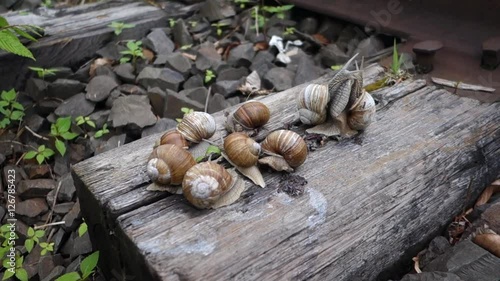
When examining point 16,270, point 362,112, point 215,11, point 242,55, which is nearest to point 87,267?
point 16,270

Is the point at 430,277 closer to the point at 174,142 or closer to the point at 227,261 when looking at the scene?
the point at 227,261

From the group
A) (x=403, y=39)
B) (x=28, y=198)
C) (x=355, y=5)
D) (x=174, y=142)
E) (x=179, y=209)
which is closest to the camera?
(x=179, y=209)

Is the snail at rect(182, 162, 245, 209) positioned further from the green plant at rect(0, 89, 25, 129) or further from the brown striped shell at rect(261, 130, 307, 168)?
the green plant at rect(0, 89, 25, 129)

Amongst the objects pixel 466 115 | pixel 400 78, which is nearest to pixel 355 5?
pixel 400 78

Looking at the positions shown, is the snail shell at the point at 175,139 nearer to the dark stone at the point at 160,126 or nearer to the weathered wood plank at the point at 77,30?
the dark stone at the point at 160,126

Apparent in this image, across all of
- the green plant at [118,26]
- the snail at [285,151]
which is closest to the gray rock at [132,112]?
the green plant at [118,26]

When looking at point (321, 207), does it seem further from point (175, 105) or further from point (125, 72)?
point (125, 72)
